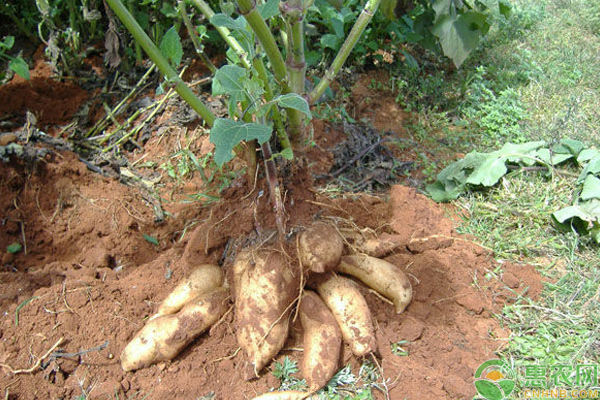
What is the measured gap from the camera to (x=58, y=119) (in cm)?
275

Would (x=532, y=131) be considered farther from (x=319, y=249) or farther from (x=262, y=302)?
(x=262, y=302)

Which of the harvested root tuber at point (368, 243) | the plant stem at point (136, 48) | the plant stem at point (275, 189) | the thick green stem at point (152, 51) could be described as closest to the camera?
the thick green stem at point (152, 51)

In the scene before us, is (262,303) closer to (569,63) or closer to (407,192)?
(407,192)

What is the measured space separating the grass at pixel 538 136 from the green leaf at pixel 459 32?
0.40m

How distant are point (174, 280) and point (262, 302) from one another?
438mm

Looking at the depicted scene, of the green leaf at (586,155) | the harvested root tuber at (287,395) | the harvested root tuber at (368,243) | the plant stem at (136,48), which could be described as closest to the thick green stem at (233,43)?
the harvested root tuber at (368,243)

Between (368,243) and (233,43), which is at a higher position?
(233,43)

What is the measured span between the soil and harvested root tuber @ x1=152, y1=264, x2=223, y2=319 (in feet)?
0.21

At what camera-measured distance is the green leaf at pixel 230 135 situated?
118cm

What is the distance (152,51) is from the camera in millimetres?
1444

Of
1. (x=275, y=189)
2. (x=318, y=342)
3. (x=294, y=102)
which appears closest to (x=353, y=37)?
(x=294, y=102)

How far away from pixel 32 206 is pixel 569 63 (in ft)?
12.6

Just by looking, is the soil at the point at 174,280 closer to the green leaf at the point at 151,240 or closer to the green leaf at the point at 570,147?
the green leaf at the point at 151,240

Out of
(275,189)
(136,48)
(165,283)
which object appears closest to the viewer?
(275,189)
